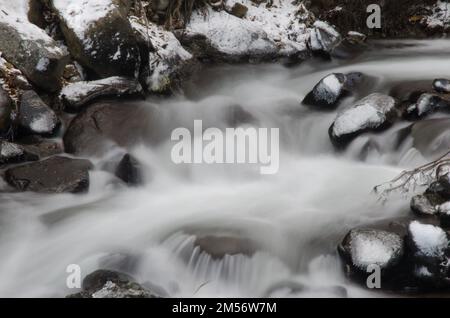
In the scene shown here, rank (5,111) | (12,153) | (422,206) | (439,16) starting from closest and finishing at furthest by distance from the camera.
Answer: (422,206) < (12,153) < (5,111) < (439,16)

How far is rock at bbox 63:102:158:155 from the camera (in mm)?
6059

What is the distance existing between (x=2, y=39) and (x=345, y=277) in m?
5.25

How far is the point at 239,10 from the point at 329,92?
3152 mm

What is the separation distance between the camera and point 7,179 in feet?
17.9

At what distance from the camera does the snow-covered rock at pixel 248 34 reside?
8.59 m

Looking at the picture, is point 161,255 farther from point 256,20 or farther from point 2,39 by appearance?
point 256,20

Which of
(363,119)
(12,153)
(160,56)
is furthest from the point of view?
(160,56)

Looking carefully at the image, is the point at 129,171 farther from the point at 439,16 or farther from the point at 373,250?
the point at 439,16

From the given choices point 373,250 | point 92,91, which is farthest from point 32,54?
point 373,250

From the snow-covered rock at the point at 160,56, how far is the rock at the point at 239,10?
1521 mm

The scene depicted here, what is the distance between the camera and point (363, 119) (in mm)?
6238

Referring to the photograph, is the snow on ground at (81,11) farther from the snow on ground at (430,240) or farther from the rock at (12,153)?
the snow on ground at (430,240)

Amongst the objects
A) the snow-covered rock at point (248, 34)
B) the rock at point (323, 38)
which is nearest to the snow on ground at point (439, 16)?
the rock at point (323, 38)
